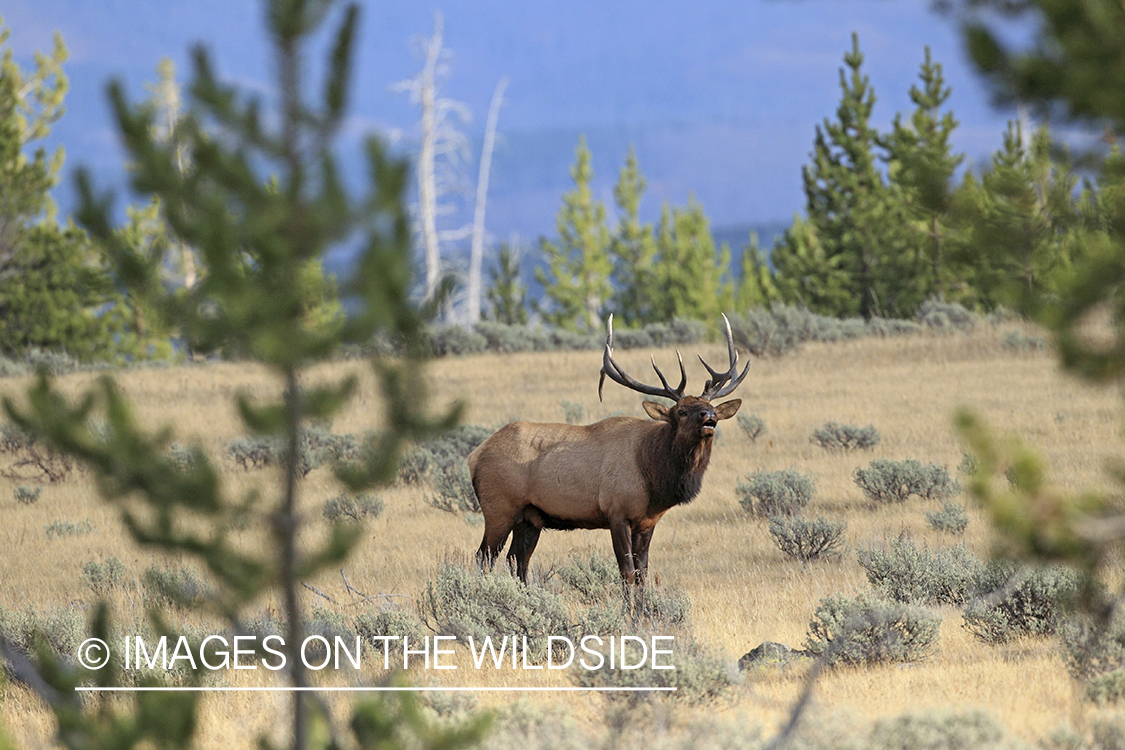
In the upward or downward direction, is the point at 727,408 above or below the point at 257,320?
below

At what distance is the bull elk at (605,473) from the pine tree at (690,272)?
4381 centimetres

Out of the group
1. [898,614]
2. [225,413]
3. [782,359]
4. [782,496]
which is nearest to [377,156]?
[898,614]

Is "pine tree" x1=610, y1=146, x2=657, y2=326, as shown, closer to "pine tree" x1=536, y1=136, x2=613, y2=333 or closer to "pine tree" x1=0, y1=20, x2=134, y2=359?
"pine tree" x1=536, y1=136, x2=613, y2=333

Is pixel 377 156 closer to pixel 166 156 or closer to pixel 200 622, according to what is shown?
pixel 166 156

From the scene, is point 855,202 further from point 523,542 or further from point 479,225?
point 523,542

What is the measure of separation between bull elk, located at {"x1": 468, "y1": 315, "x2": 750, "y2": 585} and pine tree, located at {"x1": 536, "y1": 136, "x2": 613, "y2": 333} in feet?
163

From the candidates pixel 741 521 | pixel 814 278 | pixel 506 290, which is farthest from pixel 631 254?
pixel 741 521

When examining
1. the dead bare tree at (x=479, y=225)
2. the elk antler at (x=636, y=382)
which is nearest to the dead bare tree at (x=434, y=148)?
the dead bare tree at (x=479, y=225)

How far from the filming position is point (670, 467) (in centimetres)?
773

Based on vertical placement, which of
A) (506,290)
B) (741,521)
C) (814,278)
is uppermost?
(814,278)

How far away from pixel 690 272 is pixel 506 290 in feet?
30.5

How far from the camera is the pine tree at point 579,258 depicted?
5831 cm

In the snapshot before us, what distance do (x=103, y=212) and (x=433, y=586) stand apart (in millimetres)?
4560
